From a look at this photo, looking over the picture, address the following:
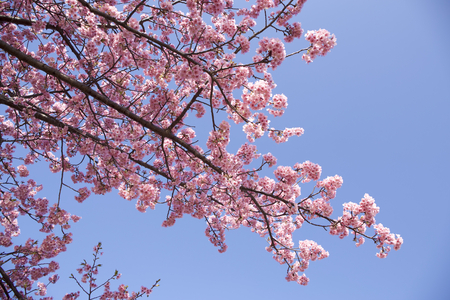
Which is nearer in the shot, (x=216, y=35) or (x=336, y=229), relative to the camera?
(x=216, y=35)

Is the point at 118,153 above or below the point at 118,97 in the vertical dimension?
below

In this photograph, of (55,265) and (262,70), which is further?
(55,265)

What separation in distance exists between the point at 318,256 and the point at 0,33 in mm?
10750

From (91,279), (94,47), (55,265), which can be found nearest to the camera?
(94,47)

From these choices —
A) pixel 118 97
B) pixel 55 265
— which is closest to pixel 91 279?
pixel 55 265

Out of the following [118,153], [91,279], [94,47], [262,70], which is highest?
[94,47]

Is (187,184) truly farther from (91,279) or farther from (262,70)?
(91,279)

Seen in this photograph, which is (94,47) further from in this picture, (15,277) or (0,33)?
(15,277)

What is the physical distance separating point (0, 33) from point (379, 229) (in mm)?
10671

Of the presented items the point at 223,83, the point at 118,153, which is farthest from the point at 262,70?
the point at 118,153

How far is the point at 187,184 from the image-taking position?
6.03 meters

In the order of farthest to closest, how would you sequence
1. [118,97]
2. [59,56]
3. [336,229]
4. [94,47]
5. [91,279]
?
[91,279], [59,56], [118,97], [336,229], [94,47]

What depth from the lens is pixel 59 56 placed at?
6.77m

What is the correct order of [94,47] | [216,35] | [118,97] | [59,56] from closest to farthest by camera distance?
[216,35] → [94,47] → [118,97] → [59,56]
